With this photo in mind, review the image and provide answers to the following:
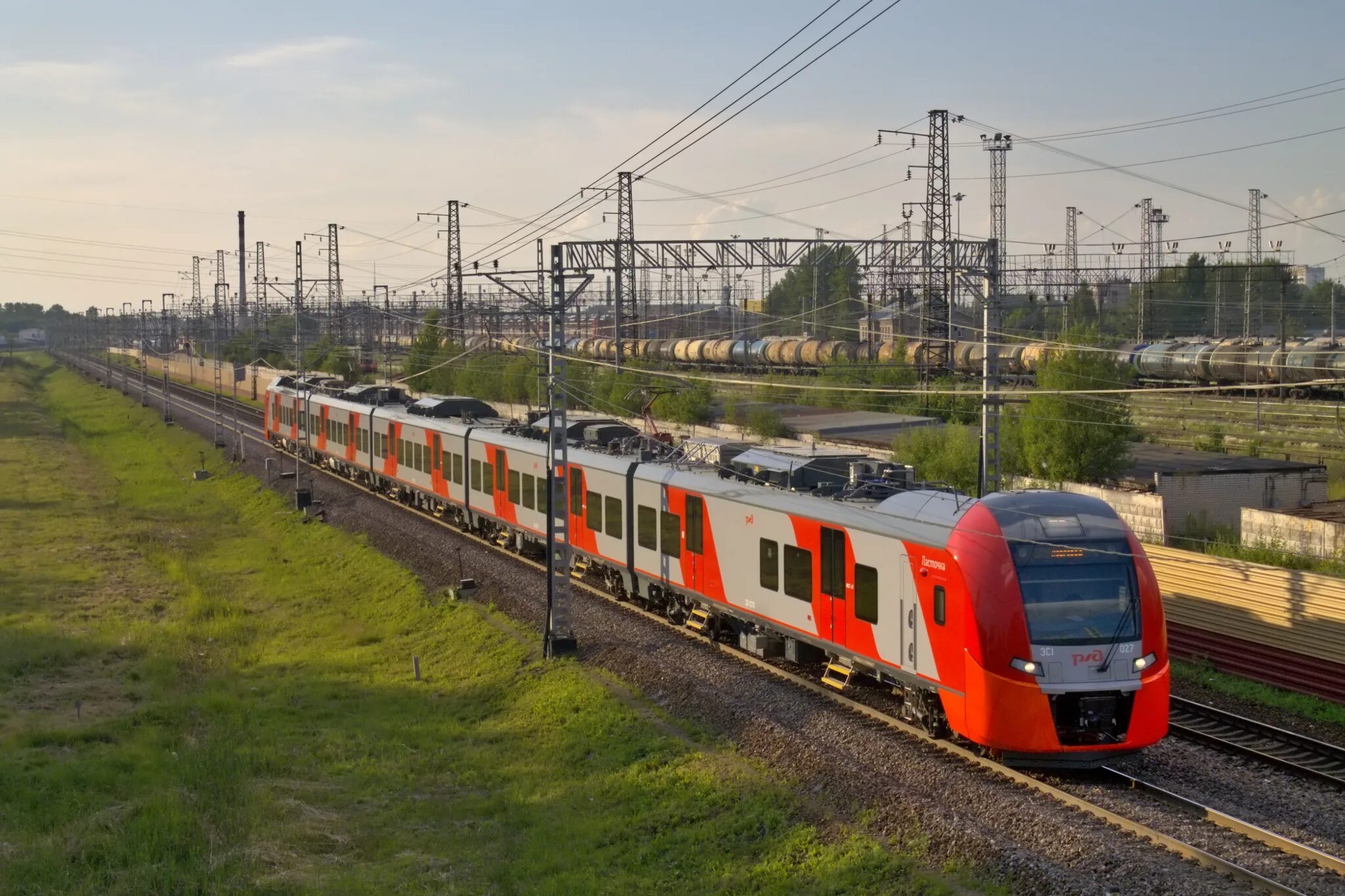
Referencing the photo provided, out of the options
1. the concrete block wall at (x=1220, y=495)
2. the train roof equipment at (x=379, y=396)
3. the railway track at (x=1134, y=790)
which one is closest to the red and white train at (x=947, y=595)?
the railway track at (x=1134, y=790)

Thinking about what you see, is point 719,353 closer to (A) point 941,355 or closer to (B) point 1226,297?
(A) point 941,355

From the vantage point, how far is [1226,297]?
104125 millimetres

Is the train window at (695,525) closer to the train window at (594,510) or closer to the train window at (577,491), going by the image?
the train window at (594,510)

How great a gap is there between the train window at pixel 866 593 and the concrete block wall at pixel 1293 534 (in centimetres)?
1183

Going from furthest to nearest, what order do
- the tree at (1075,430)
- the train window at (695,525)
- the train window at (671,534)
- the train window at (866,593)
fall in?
the tree at (1075,430), the train window at (671,534), the train window at (695,525), the train window at (866,593)

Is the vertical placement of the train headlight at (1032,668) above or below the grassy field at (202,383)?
below

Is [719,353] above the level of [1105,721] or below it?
above

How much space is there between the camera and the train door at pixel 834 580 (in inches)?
570

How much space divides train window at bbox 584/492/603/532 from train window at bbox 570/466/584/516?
0.63 ft

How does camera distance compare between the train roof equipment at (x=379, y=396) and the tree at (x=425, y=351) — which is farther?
the tree at (x=425, y=351)

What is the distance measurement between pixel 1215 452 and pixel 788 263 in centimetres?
1505

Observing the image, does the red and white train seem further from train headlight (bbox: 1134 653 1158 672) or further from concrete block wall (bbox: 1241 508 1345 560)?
concrete block wall (bbox: 1241 508 1345 560)

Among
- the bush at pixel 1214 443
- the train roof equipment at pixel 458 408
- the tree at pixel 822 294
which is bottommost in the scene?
the bush at pixel 1214 443

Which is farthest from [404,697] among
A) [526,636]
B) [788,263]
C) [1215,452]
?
[1215,452]
